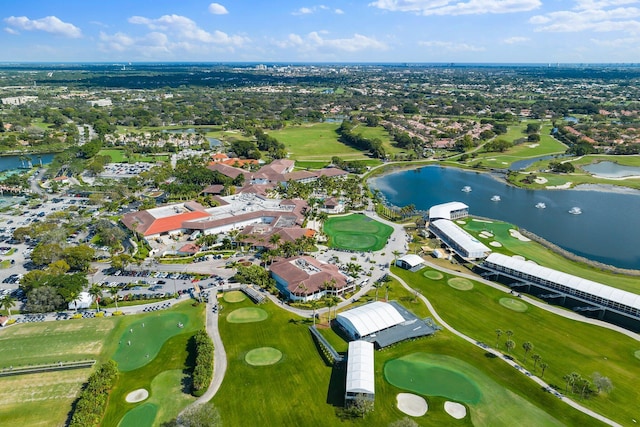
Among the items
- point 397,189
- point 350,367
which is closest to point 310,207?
point 397,189

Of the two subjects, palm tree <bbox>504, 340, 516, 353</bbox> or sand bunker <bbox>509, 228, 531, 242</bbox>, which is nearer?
palm tree <bbox>504, 340, 516, 353</bbox>

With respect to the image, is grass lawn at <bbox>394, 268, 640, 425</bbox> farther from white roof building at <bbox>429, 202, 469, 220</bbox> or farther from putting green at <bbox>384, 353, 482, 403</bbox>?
white roof building at <bbox>429, 202, 469, 220</bbox>

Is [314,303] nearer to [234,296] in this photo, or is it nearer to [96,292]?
[234,296]

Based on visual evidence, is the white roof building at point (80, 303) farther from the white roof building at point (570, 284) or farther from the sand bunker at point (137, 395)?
the white roof building at point (570, 284)

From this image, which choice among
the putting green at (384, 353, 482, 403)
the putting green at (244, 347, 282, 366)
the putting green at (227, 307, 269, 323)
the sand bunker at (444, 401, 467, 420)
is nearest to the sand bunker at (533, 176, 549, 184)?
the putting green at (384, 353, 482, 403)

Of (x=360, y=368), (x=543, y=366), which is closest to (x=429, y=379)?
(x=360, y=368)

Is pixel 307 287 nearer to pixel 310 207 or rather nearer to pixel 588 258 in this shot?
pixel 310 207
